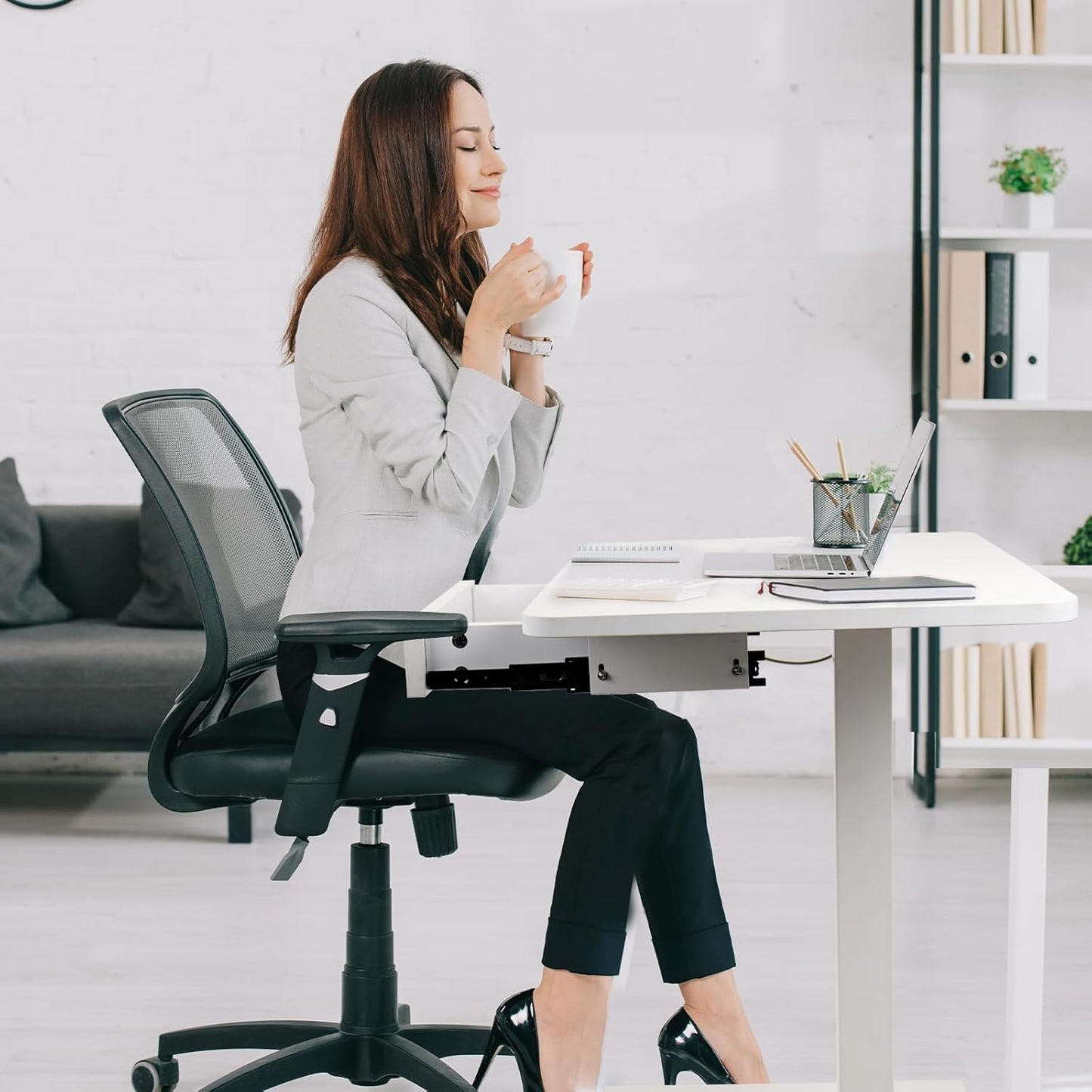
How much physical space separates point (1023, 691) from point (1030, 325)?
0.81 metres

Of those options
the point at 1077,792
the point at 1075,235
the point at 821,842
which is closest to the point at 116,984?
the point at 821,842

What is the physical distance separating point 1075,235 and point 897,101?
569 millimetres

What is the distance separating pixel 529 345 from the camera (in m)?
1.75

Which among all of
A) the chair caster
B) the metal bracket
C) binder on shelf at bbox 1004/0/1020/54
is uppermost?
binder on shelf at bbox 1004/0/1020/54

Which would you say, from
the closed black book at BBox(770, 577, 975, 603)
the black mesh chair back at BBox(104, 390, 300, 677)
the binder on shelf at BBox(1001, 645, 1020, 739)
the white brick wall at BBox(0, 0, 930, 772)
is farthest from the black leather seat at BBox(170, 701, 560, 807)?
the white brick wall at BBox(0, 0, 930, 772)

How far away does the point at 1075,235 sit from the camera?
3.14 meters

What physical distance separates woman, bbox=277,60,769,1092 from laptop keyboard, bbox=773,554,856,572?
0.20 metres

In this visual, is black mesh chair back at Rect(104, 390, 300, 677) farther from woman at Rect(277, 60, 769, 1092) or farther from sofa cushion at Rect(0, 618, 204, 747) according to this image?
sofa cushion at Rect(0, 618, 204, 747)

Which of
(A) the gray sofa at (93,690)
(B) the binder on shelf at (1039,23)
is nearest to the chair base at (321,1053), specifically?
(A) the gray sofa at (93,690)

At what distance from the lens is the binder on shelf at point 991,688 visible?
10.4 feet

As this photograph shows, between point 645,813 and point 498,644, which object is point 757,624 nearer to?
point 498,644

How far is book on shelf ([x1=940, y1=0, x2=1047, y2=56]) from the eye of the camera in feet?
10.4

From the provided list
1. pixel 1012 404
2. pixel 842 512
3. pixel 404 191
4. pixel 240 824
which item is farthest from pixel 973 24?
pixel 240 824

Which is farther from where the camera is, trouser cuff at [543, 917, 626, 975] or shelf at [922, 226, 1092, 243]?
shelf at [922, 226, 1092, 243]
